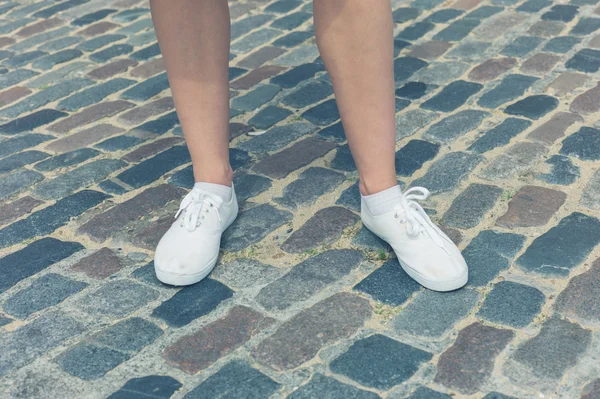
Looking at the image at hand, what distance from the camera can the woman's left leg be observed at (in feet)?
7.41

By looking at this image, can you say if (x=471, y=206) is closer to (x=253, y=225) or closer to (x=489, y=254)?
(x=489, y=254)

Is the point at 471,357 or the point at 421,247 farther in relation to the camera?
the point at 421,247

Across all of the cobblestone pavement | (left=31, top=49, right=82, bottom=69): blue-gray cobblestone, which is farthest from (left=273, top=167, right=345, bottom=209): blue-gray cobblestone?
(left=31, top=49, right=82, bottom=69): blue-gray cobblestone

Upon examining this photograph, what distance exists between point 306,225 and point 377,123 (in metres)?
0.46

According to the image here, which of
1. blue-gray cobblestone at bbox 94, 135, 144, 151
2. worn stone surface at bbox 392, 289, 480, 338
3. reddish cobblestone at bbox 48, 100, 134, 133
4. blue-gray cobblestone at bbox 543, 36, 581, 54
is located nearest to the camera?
worn stone surface at bbox 392, 289, 480, 338

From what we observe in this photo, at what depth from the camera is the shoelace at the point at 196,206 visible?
2.46 m

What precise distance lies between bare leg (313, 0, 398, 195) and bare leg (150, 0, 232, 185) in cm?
32

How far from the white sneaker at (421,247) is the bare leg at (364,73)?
3.7 inches

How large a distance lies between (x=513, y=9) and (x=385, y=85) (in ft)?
7.28

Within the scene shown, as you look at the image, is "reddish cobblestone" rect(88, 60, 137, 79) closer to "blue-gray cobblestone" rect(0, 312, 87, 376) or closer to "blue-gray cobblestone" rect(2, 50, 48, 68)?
"blue-gray cobblestone" rect(2, 50, 48, 68)

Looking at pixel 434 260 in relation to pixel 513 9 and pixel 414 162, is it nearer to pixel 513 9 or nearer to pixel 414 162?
pixel 414 162

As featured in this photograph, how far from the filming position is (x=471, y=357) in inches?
79.1

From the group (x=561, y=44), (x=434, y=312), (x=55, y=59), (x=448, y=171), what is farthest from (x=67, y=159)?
(x=561, y=44)

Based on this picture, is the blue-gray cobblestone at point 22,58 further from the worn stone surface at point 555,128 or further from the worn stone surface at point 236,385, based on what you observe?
the worn stone surface at point 236,385
